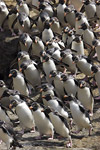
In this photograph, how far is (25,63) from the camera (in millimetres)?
15742

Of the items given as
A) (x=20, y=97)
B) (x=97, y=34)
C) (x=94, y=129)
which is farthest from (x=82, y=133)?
(x=97, y=34)

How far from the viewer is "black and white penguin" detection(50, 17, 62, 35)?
17656 mm

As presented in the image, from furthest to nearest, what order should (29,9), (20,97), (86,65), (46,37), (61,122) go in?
(29,9) < (46,37) < (86,65) < (20,97) < (61,122)

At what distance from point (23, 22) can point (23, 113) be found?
206 inches

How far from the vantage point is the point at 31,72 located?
1583 centimetres

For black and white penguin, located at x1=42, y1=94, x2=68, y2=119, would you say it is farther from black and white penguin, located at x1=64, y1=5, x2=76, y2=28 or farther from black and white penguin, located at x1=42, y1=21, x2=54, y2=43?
black and white penguin, located at x1=64, y1=5, x2=76, y2=28

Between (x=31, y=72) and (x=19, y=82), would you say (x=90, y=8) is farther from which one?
(x=19, y=82)

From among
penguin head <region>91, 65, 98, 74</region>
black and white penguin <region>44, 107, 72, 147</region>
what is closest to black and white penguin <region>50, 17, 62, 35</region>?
penguin head <region>91, 65, 98, 74</region>

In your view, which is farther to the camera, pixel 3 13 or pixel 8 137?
pixel 3 13

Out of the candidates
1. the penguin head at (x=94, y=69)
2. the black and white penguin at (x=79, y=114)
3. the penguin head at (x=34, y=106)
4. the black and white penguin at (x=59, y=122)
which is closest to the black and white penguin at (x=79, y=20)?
the penguin head at (x=94, y=69)

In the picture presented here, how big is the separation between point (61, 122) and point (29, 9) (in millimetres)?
8765

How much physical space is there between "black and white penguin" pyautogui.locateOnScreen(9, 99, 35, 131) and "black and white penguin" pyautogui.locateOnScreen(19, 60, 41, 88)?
2.21 meters

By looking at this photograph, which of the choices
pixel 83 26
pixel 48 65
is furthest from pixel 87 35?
pixel 48 65

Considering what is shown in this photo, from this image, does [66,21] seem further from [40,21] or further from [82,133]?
[82,133]
